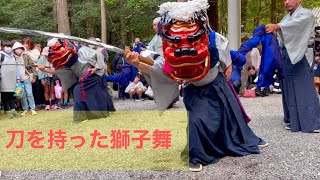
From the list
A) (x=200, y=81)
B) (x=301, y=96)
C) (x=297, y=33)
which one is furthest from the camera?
(x=301, y=96)

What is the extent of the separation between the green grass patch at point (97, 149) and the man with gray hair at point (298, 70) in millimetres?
1571

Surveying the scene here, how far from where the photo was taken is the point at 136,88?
1055cm

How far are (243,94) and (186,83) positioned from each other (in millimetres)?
6382

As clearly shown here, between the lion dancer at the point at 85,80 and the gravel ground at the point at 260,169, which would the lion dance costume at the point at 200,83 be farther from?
the lion dancer at the point at 85,80

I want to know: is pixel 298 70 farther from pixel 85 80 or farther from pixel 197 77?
pixel 85 80

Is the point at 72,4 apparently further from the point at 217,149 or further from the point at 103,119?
the point at 217,149

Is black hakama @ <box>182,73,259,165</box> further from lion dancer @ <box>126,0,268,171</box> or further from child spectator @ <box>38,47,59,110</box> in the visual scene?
child spectator @ <box>38,47,59,110</box>

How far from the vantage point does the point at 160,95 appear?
4.20 m

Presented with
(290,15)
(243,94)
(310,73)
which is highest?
(290,15)

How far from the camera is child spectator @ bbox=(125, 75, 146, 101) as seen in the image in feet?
34.5

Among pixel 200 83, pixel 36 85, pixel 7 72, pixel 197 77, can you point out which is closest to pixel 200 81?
pixel 200 83

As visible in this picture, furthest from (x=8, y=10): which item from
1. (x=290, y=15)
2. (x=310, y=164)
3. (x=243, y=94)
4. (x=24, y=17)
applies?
(x=310, y=164)

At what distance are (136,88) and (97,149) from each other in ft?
18.2

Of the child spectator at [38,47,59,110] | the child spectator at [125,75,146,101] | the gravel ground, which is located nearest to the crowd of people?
the gravel ground
